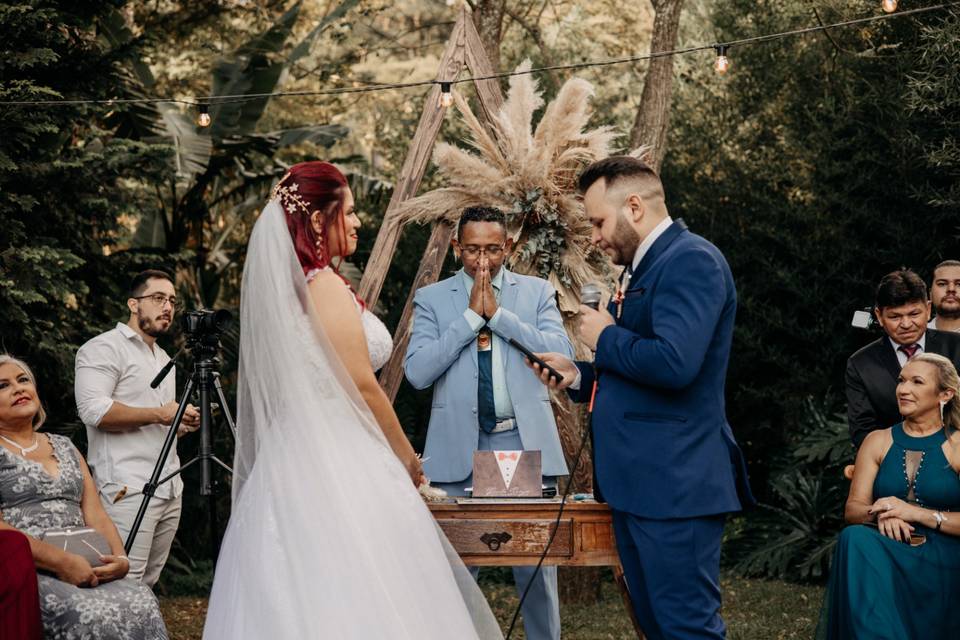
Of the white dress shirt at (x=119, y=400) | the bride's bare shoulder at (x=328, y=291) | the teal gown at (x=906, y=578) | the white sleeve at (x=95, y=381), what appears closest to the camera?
the bride's bare shoulder at (x=328, y=291)

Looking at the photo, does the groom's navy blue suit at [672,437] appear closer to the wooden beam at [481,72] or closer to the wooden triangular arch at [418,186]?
the wooden triangular arch at [418,186]

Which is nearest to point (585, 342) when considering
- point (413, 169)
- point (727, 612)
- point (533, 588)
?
point (533, 588)

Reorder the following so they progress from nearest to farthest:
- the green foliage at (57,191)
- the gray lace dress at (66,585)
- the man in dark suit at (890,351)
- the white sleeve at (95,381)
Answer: the gray lace dress at (66,585), the man in dark suit at (890,351), the white sleeve at (95,381), the green foliage at (57,191)

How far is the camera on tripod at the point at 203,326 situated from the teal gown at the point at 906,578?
117 inches

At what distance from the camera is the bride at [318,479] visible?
352 centimetres

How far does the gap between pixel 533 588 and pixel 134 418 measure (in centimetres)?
227

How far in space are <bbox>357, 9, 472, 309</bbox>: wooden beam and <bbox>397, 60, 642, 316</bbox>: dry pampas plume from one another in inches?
23.2

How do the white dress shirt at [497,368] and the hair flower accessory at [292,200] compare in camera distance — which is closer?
the hair flower accessory at [292,200]

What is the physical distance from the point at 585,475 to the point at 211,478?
7.91 feet

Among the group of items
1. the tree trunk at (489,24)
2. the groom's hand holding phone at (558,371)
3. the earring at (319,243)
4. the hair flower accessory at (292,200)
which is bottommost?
the groom's hand holding phone at (558,371)


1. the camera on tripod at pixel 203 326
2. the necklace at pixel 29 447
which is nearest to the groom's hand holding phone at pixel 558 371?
the camera on tripod at pixel 203 326

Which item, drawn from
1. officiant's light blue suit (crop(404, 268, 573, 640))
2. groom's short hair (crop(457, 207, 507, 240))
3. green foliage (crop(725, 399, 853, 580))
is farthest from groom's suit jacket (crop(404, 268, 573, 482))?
green foliage (crop(725, 399, 853, 580))

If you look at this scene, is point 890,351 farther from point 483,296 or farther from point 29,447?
point 29,447

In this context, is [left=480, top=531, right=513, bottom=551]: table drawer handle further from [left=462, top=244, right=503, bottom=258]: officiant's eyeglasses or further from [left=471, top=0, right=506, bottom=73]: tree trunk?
[left=471, top=0, right=506, bottom=73]: tree trunk
